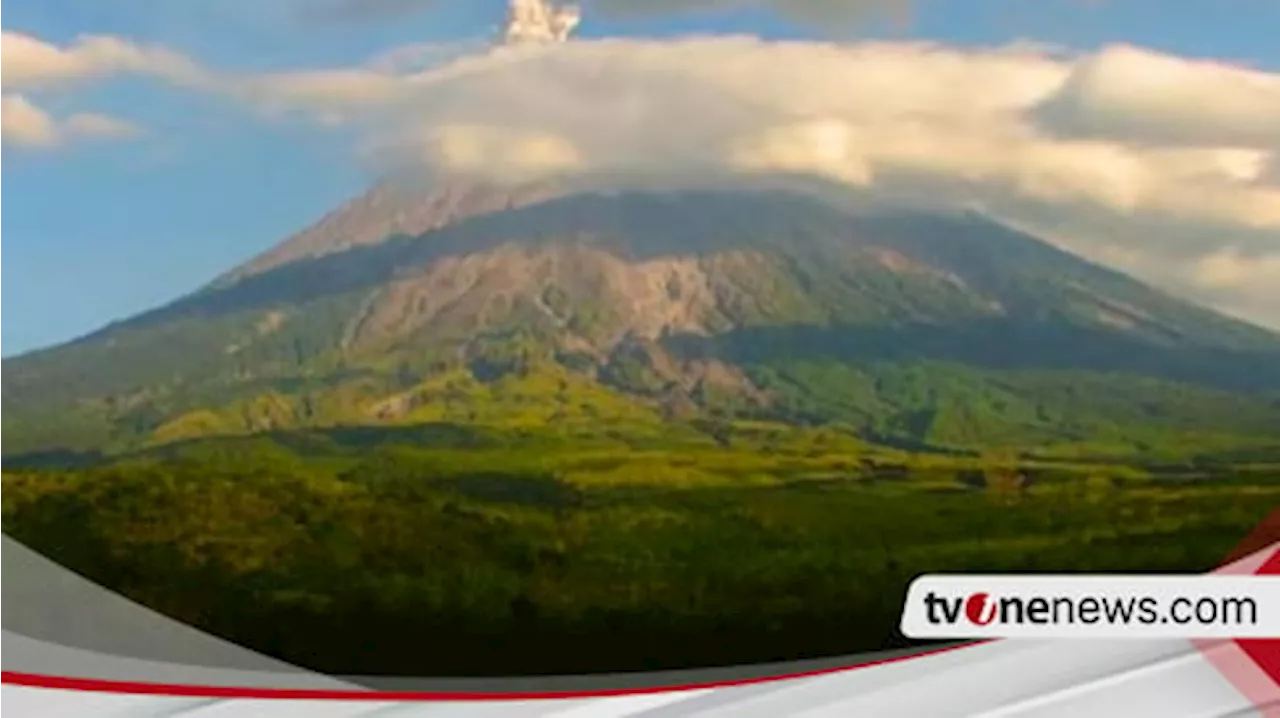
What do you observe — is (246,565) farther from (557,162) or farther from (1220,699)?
(1220,699)

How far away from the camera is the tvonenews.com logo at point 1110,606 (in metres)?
2.54

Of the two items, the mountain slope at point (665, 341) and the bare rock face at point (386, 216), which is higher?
the bare rock face at point (386, 216)

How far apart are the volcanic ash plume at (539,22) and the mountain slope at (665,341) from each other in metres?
0.26

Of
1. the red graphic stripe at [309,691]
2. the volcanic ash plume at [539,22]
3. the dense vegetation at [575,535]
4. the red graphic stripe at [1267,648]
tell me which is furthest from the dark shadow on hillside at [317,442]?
the red graphic stripe at [1267,648]

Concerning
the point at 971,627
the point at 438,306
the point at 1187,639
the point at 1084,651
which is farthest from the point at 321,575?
the point at 1187,639

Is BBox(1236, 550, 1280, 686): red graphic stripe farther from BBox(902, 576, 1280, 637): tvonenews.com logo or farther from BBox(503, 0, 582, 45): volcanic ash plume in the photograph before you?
BBox(503, 0, 582, 45): volcanic ash plume

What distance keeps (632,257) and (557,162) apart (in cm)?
21

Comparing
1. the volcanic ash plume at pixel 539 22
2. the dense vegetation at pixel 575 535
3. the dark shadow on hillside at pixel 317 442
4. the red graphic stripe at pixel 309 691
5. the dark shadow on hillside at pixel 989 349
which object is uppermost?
the volcanic ash plume at pixel 539 22

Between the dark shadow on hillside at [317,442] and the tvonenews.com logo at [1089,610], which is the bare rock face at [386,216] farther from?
the tvonenews.com logo at [1089,610]

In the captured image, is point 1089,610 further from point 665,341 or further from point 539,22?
point 539,22

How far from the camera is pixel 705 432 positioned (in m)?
2.56

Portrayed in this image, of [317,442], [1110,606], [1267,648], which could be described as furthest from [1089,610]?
[317,442]

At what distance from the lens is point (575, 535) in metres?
2.62

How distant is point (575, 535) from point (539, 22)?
85 centimetres
